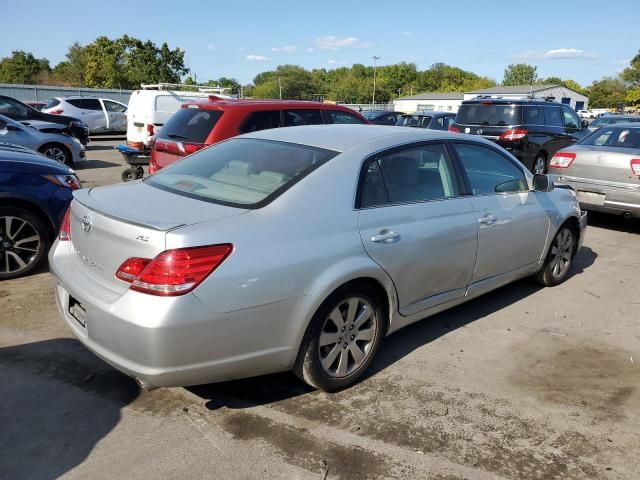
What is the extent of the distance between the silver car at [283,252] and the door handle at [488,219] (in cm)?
1

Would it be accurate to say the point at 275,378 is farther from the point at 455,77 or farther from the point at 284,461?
the point at 455,77

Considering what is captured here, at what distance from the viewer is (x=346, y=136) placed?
3760 mm

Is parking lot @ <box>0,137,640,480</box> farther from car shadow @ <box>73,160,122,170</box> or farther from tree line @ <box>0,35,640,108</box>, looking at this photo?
tree line @ <box>0,35,640,108</box>

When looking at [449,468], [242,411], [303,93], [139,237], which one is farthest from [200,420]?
[303,93]

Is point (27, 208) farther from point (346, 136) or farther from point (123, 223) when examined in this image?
point (346, 136)

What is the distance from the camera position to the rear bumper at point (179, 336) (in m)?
2.57

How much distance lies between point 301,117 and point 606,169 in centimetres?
435

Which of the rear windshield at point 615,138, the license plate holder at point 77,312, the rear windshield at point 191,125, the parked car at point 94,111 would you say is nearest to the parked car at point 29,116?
the parked car at point 94,111

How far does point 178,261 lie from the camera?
102 inches

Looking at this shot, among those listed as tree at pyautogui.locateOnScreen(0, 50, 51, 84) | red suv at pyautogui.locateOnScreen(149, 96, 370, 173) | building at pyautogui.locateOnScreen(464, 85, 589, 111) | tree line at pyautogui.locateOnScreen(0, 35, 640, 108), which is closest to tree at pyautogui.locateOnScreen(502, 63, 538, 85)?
tree line at pyautogui.locateOnScreen(0, 35, 640, 108)

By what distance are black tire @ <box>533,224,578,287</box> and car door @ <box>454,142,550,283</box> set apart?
0.35 meters

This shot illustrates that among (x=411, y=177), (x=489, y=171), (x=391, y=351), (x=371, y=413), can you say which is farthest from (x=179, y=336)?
(x=489, y=171)

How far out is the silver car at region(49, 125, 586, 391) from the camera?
264 cm

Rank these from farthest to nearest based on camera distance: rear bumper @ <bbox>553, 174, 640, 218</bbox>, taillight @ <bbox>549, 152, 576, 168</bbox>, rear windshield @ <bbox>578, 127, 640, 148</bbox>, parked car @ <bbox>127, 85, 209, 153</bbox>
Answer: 1. parked car @ <bbox>127, 85, 209, 153</bbox>
2. taillight @ <bbox>549, 152, 576, 168</bbox>
3. rear windshield @ <bbox>578, 127, 640, 148</bbox>
4. rear bumper @ <bbox>553, 174, 640, 218</bbox>
